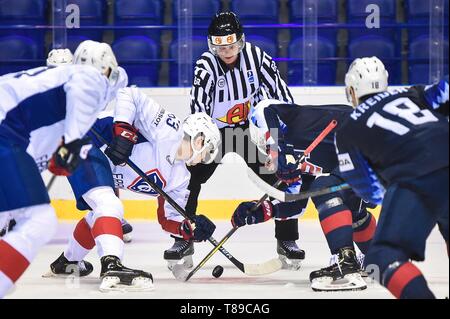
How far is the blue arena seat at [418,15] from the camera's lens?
7066mm

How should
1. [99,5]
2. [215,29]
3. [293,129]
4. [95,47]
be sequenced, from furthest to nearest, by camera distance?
[99,5] < [215,29] < [293,129] < [95,47]

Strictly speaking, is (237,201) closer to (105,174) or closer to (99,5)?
(99,5)

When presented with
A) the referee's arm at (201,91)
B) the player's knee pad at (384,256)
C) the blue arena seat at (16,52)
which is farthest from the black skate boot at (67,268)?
the blue arena seat at (16,52)

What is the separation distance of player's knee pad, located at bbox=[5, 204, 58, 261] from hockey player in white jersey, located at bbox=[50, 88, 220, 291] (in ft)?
2.47

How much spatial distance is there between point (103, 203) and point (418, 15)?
379 centimetres

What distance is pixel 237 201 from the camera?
6.83 metres

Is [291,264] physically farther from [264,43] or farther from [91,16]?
[91,16]

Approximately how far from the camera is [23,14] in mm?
7281

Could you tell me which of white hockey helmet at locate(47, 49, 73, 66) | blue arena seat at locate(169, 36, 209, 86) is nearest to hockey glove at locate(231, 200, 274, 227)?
white hockey helmet at locate(47, 49, 73, 66)

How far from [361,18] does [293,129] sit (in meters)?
3.04

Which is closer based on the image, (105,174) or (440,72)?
(105,174)

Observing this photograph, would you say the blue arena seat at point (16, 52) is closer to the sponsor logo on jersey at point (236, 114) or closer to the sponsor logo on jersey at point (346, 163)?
the sponsor logo on jersey at point (236, 114)

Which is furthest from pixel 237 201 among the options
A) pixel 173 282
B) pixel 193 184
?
pixel 173 282

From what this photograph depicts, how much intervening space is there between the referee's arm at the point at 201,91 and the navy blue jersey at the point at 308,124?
2.72ft
